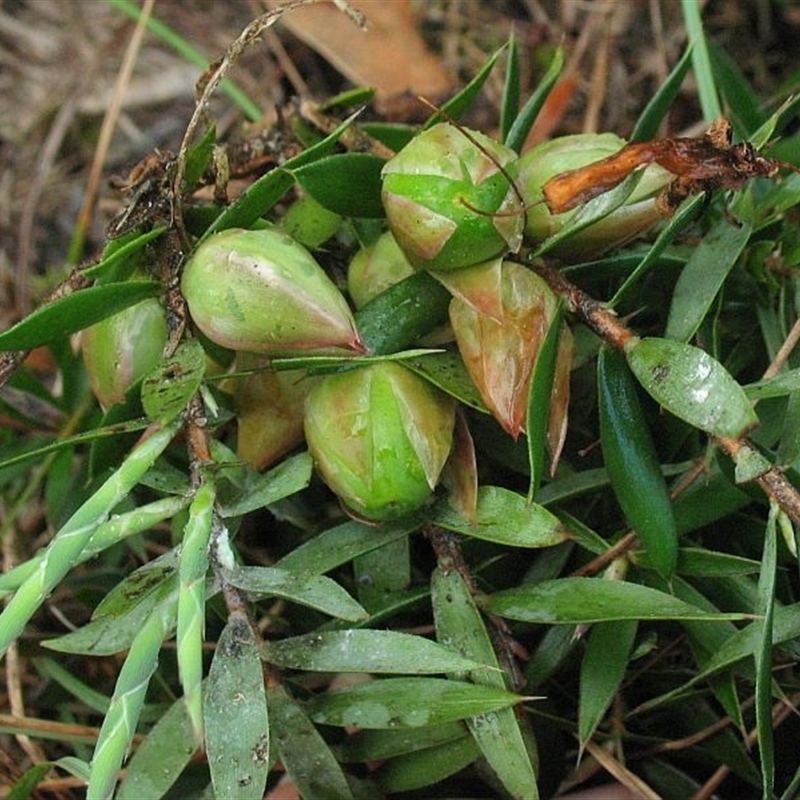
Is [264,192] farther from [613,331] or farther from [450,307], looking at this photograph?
[613,331]

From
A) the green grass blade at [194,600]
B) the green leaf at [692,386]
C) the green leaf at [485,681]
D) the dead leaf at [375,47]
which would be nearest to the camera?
the green grass blade at [194,600]

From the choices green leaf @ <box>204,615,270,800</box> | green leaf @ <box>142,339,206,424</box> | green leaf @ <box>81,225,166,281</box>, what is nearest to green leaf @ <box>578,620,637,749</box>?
green leaf @ <box>204,615,270,800</box>

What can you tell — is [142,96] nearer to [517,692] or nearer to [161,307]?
[161,307]

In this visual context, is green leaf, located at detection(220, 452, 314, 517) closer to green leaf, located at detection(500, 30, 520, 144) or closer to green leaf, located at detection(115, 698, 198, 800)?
green leaf, located at detection(115, 698, 198, 800)

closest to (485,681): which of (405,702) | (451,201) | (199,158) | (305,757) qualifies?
(405,702)

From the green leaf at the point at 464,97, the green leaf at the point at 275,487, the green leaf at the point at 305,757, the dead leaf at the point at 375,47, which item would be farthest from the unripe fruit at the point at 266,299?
the dead leaf at the point at 375,47

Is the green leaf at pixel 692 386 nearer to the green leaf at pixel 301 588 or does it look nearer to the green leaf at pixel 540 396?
the green leaf at pixel 540 396
